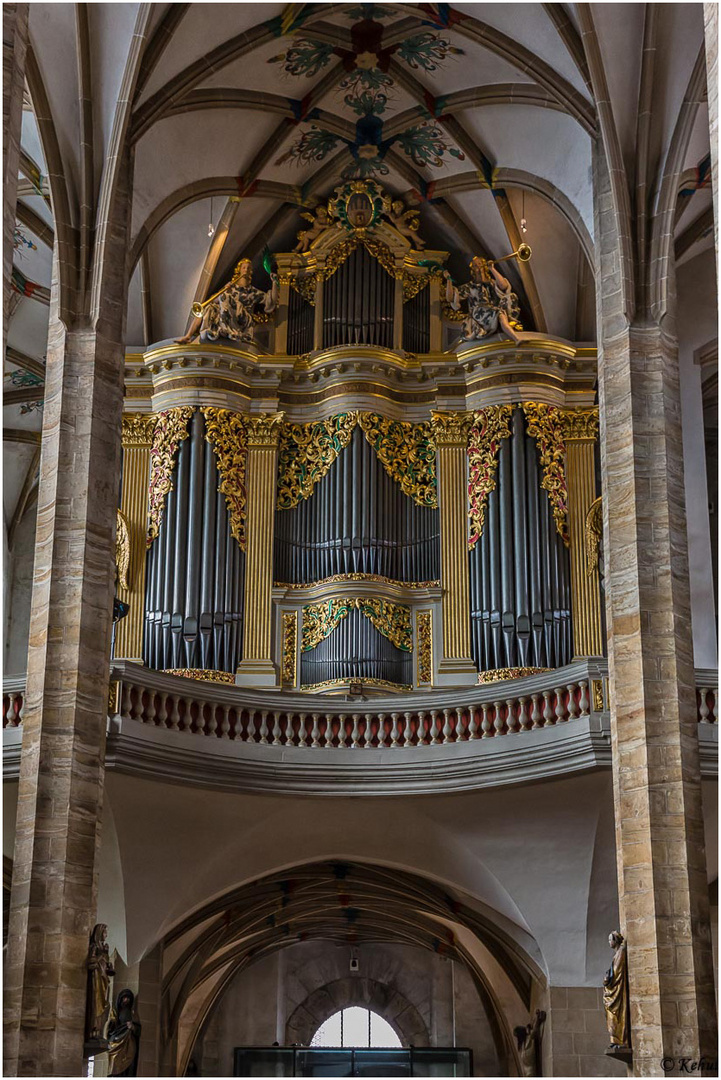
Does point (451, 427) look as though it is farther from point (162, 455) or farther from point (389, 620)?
point (162, 455)

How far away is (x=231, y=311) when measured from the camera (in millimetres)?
18484

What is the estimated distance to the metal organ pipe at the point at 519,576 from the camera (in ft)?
55.5

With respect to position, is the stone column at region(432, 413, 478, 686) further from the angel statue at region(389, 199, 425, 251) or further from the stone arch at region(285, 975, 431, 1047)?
the stone arch at region(285, 975, 431, 1047)

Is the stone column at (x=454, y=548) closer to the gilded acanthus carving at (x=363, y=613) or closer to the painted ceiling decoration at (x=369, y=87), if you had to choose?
the gilded acanthus carving at (x=363, y=613)

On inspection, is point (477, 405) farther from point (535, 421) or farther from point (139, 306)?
point (139, 306)

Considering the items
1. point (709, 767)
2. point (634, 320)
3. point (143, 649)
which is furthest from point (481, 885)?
point (634, 320)

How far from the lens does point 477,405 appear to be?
18.1m

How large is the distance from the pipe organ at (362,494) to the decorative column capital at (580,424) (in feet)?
0.05

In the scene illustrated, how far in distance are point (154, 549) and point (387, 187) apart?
5.41 m

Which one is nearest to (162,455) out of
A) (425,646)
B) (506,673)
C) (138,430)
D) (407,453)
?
(138,430)

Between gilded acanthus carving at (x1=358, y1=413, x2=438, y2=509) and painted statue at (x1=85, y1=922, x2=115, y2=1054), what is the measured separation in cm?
758

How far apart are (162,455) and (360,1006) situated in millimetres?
11878

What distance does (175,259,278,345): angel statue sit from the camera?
18.3 metres

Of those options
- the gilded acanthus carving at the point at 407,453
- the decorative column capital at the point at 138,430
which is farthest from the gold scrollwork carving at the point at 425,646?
the decorative column capital at the point at 138,430
